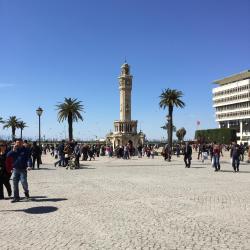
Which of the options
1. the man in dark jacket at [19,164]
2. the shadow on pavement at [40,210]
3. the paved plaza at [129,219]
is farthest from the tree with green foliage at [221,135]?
the shadow on pavement at [40,210]

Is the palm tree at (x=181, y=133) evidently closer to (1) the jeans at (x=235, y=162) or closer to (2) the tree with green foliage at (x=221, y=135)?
(2) the tree with green foliage at (x=221, y=135)

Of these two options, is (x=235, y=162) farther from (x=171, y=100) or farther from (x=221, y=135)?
(x=221, y=135)

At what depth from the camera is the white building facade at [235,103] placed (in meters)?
124

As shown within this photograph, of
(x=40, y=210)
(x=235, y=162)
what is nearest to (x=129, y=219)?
(x=40, y=210)

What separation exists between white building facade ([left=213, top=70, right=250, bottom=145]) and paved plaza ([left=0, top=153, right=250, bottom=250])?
10805 centimetres

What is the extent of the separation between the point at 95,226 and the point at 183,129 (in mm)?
141587

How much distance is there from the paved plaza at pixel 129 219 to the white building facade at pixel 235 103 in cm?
10805

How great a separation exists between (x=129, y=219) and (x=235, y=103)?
125876 millimetres

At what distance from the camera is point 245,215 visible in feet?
32.8

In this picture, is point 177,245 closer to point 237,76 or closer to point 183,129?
point 237,76

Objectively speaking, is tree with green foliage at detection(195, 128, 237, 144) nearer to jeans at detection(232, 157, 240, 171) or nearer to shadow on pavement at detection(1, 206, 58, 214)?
jeans at detection(232, 157, 240, 171)

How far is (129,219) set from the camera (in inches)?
377

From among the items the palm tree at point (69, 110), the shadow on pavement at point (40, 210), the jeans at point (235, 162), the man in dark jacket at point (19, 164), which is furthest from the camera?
the palm tree at point (69, 110)

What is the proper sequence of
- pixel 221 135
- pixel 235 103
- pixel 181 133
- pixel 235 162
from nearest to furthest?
pixel 235 162, pixel 221 135, pixel 235 103, pixel 181 133
